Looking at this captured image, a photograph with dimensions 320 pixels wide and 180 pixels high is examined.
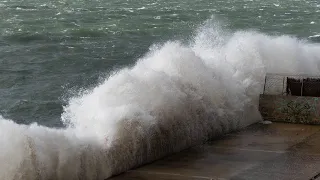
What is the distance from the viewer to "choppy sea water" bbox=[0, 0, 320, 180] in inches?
572

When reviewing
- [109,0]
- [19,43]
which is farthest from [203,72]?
[109,0]

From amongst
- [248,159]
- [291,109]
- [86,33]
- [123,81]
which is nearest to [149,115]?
[123,81]

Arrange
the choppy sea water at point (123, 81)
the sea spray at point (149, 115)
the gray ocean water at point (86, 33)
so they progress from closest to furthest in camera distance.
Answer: the sea spray at point (149, 115), the choppy sea water at point (123, 81), the gray ocean water at point (86, 33)

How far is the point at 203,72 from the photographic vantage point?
20.1 metres

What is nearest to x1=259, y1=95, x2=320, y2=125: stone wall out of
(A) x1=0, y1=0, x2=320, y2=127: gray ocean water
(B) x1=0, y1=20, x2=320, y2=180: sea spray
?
(B) x1=0, y1=20, x2=320, y2=180: sea spray

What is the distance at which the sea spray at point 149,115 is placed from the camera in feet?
45.5

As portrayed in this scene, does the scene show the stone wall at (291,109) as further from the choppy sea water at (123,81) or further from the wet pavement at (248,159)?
the wet pavement at (248,159)

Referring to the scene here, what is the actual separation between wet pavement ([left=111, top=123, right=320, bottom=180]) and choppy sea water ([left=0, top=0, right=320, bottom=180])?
1.68 feet

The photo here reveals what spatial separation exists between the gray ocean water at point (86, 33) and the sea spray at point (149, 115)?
15.8 ft

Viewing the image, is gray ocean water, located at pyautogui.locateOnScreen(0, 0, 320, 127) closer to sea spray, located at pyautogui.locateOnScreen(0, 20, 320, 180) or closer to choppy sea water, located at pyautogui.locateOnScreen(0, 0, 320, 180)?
choppy sea water, located at pyautogui.locateOnScreen(0, 0, 320, 180)

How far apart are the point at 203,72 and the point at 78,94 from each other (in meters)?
7.21

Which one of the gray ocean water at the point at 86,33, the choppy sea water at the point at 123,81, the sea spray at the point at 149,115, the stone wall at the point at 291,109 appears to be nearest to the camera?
the sea spray at the point at 149,115

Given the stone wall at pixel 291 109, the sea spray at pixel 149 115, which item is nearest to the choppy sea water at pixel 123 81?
the sea spray at pixel 149 115

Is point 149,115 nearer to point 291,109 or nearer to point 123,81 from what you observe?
point 123,81
